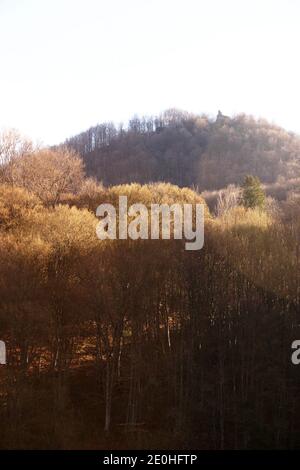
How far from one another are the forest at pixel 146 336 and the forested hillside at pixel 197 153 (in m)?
59.8

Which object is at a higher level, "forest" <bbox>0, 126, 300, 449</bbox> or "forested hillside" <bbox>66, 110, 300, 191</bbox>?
"forested hillside" <bbox>66, 110, 300, 191</bbox>

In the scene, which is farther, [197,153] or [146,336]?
[197,153]

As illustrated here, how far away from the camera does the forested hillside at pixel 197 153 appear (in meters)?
98.1

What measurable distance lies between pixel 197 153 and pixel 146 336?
7869cm

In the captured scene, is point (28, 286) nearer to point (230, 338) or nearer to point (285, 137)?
point (230, 338)

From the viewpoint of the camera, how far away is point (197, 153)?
352 ft

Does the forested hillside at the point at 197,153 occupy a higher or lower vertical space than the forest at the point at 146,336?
higher

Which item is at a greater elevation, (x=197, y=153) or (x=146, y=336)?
(x=197, y=153)

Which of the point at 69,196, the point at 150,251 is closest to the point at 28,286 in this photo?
the point at 150,251

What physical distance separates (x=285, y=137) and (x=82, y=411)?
94996 mm

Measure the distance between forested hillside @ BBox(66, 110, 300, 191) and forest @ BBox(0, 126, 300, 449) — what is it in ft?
196

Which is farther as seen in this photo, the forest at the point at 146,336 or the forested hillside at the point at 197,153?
the forested hillside at the point at 197,153

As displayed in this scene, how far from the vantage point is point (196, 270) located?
31422 mm

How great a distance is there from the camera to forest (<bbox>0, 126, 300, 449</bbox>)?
26.2 m
